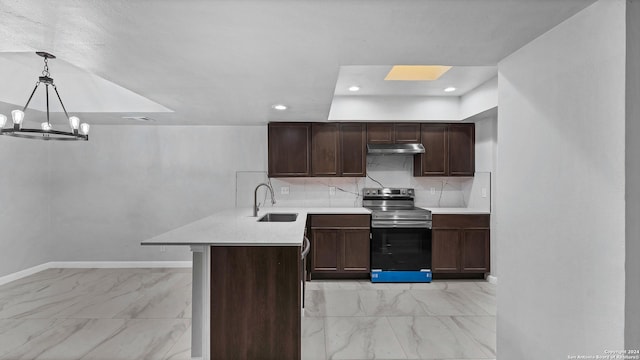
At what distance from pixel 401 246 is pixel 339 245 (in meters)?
0.79

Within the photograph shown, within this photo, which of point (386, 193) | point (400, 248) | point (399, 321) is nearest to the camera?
point (399, 321)

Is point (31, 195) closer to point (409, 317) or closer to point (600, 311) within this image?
point (409, 317)

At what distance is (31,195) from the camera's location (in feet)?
13.6

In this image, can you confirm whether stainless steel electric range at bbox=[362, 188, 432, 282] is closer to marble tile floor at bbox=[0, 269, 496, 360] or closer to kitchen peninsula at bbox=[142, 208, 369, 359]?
marble tile floor at bbox=[0, 269, 496, 360]

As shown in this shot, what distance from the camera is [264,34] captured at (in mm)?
1593

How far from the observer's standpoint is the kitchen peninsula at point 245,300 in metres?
2.02

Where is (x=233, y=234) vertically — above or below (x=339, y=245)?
above

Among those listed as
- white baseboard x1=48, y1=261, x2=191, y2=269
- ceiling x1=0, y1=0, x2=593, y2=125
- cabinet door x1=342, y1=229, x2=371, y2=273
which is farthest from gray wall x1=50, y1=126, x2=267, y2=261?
ceiling x1=0, y1=0, x2=593, y2=125

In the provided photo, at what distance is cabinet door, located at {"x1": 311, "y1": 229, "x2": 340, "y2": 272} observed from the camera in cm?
396

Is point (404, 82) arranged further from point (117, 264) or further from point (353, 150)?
point (117, 264)

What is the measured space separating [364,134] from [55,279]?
440cm

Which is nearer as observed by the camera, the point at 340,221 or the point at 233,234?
the point at 233,234

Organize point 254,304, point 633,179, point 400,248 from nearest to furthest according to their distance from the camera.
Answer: point 633,179 < point 254,304 < point 400,248

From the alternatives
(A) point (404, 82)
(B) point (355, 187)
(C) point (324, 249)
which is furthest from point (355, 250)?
(A) point (404, 82)
